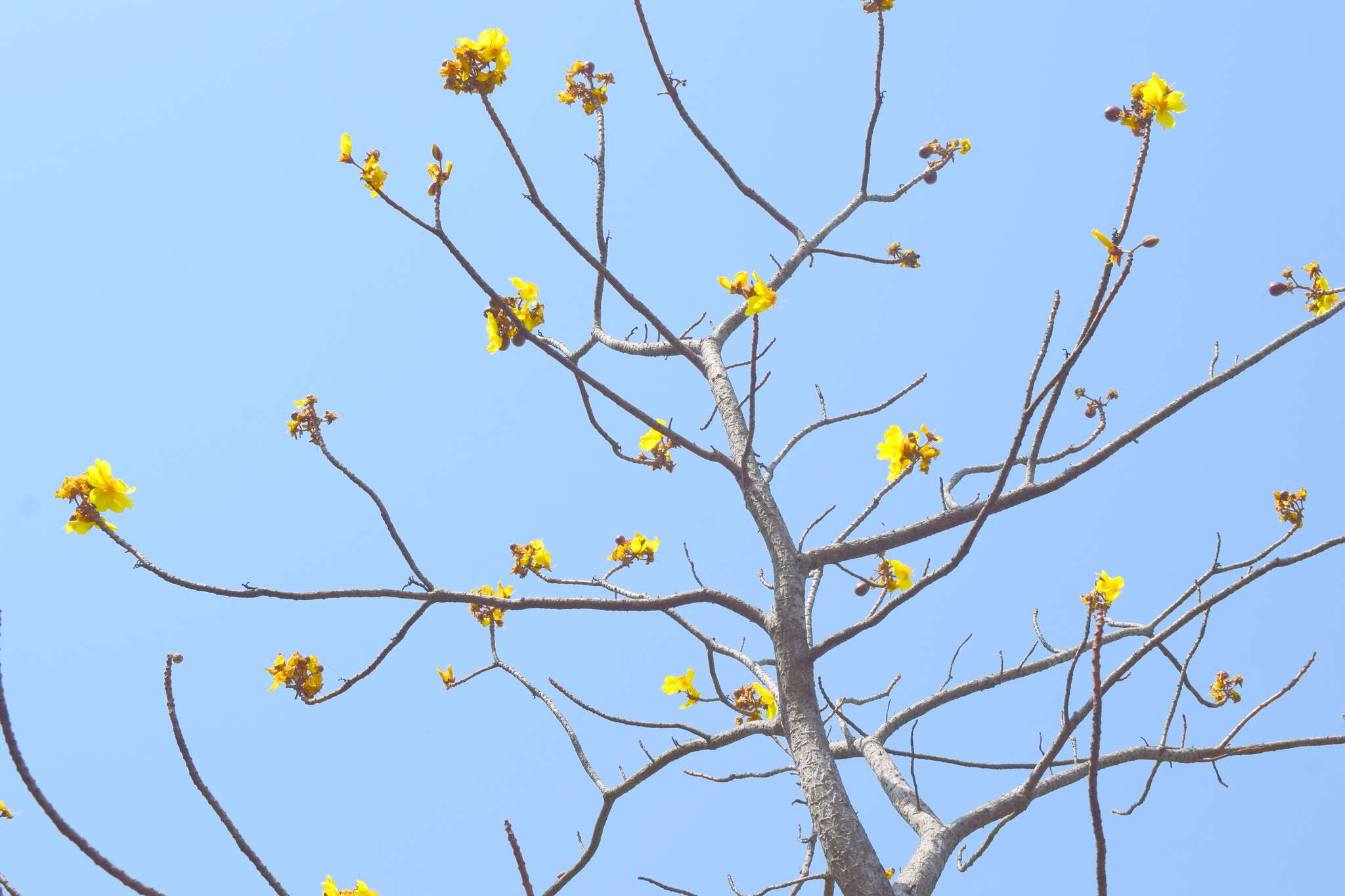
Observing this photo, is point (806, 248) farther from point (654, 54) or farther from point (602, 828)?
point (602, 828)

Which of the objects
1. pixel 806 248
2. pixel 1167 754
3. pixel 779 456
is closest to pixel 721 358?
pixel 779 456

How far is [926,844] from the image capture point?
8.27ft

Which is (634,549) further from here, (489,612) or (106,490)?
(106,490)

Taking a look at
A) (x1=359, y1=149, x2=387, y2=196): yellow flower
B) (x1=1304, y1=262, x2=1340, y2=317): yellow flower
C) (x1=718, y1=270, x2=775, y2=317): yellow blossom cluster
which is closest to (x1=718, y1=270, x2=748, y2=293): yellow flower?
(x1=718, y1=270, x2=775, y2=317): yellow blossom cluster

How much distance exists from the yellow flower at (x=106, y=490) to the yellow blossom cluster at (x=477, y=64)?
150 cm

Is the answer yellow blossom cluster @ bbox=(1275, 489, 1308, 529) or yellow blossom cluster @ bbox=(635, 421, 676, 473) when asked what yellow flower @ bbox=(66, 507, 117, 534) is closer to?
yellow blossom cluster @ bbox=(635, 421, 676, 473)

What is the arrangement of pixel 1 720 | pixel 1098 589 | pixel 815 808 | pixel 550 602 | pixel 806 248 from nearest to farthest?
1. pixel 1 720
2. pixel 815 808
3. pixel 550 602
4. pixel 1098 589
5. pixel 806 248

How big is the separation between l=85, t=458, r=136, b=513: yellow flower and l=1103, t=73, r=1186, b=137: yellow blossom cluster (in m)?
3.00

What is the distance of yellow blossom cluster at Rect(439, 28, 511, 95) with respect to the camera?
2572mm

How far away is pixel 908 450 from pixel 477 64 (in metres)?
2.01

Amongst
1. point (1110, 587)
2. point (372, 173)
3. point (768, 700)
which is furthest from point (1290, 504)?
point (372, 173)

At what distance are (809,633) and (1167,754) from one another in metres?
1.26

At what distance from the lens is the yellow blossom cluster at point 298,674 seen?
9.61 ft

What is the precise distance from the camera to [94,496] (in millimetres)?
2498
